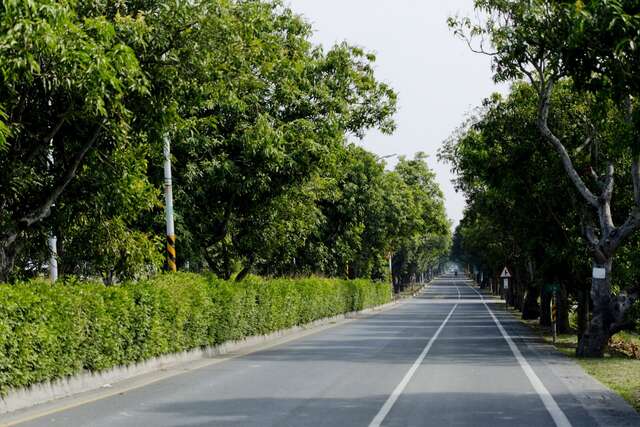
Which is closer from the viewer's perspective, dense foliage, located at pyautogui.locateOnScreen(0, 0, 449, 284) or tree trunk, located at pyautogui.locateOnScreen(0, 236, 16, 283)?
dense foliage, located at pyautogui.locateOnScreen(0, 0, 449, 284)

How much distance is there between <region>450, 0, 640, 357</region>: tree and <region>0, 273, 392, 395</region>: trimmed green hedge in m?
8.17

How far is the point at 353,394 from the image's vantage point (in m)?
14.2

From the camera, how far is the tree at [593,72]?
10484 mm

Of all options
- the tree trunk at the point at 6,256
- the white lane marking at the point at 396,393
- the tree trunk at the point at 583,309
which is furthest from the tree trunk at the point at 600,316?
the tree trunk at the point at 6,256

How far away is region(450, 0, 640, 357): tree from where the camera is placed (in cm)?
1048

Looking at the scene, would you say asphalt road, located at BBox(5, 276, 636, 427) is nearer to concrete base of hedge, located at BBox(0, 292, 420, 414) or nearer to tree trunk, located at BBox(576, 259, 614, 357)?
concrete base of hedge, located at BBox(0, 292, 420, 414)

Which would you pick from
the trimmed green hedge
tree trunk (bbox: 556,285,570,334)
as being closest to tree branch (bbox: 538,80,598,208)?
the trimmed green hedge

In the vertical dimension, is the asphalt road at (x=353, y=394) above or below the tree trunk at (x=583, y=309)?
below

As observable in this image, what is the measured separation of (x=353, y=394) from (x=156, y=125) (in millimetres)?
Answer: 6096

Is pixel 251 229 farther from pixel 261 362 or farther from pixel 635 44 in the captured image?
pixel 635 44

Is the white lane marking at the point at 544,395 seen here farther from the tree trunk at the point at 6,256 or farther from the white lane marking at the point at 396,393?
the tree trunk at the point at 6,256

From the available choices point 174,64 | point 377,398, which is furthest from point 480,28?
point 377,398

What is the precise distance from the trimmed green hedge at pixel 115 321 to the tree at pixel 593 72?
8.17m

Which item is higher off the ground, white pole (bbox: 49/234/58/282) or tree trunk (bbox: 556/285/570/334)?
white pole (bbox: 49/234/58/282)
